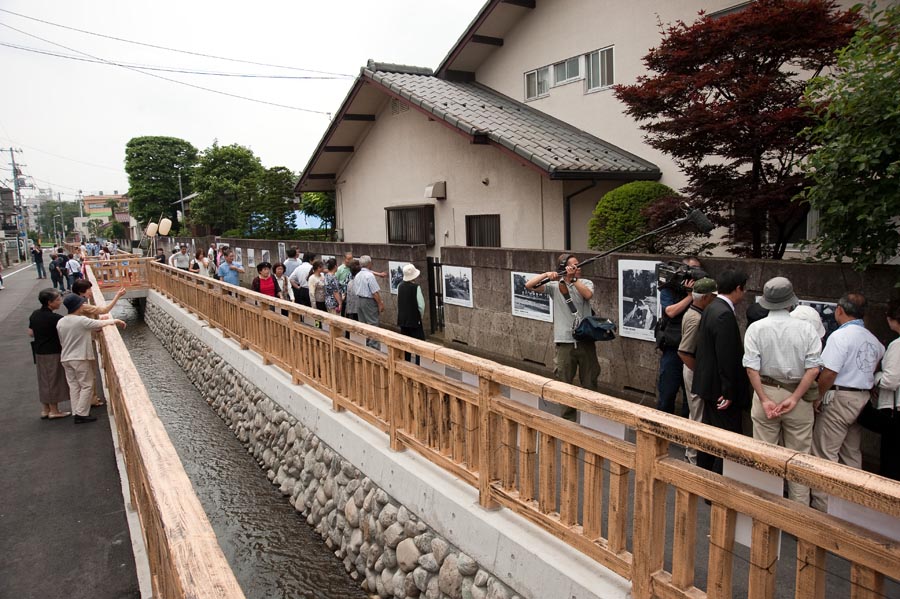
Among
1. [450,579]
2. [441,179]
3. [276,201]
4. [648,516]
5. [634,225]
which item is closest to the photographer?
[648,516]

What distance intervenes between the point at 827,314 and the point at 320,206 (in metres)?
29.2

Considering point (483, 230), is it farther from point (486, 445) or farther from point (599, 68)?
point (486, 445)

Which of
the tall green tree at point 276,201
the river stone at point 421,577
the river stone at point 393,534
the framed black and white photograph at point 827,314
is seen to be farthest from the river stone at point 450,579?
the tall green tree at point 276,201

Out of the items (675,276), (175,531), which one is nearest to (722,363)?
(675,276)

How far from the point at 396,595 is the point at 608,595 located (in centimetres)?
237

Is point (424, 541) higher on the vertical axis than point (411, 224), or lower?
lower

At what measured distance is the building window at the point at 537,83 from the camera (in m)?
15.0

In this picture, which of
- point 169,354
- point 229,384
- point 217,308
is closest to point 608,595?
point 229,384

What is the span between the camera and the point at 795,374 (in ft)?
14.2

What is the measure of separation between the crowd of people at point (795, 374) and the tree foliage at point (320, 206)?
27322mm

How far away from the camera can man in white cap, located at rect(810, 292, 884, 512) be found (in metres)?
4.50

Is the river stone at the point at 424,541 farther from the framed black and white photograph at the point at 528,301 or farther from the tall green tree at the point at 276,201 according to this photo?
the tall green tree at the point at 276,201

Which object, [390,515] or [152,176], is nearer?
[390,515]

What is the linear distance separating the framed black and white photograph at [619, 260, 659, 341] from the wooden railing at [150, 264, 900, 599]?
2560 mm
